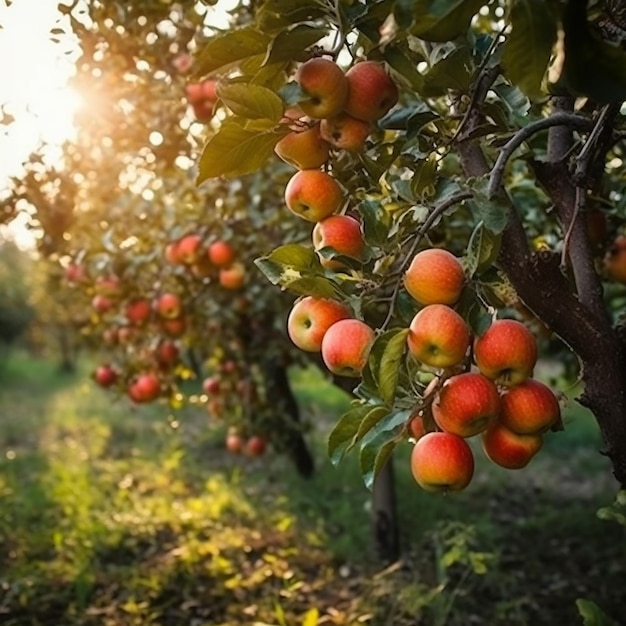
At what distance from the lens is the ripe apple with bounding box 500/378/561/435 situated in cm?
123

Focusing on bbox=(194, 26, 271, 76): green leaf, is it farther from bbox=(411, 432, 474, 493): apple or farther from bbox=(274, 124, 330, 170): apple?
bbox=(411, 432, 474, 493): apple

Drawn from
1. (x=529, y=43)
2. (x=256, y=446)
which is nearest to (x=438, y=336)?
(x=529, y=43)

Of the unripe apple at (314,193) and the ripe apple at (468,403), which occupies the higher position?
the unripe apple at (314,193)

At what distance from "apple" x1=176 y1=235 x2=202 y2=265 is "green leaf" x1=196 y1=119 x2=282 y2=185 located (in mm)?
1671

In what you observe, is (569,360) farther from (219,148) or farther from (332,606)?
(219,148)

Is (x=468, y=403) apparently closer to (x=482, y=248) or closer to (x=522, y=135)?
(x=482, y=248)

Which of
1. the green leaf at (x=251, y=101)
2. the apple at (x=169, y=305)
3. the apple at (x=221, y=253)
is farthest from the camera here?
the apple at (x=169, y=305)

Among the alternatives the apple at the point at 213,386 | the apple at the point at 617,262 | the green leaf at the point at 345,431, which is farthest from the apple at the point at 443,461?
the apple at the point at 213,386


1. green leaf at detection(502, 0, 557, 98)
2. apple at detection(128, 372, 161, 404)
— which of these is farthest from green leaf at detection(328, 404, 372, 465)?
apple at detection(128, 372, 161, 404)

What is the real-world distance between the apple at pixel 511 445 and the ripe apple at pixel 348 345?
252 mm

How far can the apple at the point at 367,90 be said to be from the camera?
125 cm

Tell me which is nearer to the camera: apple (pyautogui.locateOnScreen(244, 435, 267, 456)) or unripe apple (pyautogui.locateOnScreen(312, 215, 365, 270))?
unripe apple (pyautogui.locateOnScreen(312, 215, 365, 270))

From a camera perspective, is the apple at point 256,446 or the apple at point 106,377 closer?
the apple at point 106,377

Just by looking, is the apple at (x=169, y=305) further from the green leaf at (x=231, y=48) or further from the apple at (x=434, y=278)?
the apple at (x=434, y=278)
